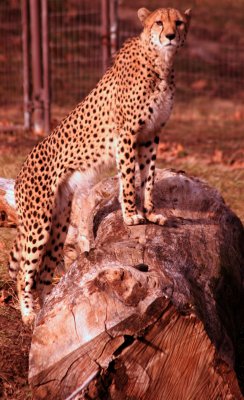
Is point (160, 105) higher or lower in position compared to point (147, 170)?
higher

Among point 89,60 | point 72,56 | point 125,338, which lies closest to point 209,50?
point 89,60

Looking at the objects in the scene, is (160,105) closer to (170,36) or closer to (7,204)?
(170,36)

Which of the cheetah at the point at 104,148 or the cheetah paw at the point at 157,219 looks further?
the cheetah at the point at 104,148

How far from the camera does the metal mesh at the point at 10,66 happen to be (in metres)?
11.3

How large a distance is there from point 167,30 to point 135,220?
3.29 feet

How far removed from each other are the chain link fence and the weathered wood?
4.77 m

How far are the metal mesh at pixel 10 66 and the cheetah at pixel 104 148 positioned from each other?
5152mm

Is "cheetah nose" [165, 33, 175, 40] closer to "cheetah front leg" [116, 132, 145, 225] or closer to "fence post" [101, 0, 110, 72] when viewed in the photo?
"cheetah front leg" [116, 132, 145, 225]

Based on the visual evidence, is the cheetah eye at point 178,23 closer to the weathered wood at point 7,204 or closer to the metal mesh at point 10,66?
the weathered wood at point 7,204

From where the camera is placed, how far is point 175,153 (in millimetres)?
9156

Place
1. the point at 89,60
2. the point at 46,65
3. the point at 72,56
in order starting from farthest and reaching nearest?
the point at 89,60, the point at 72,56, the point at 46,65

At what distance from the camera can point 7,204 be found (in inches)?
231

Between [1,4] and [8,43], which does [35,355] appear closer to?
[8,43]

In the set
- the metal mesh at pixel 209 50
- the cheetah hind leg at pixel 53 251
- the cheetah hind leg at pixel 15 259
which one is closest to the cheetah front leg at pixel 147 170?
the cheetah hind leg at pixel 53 251
